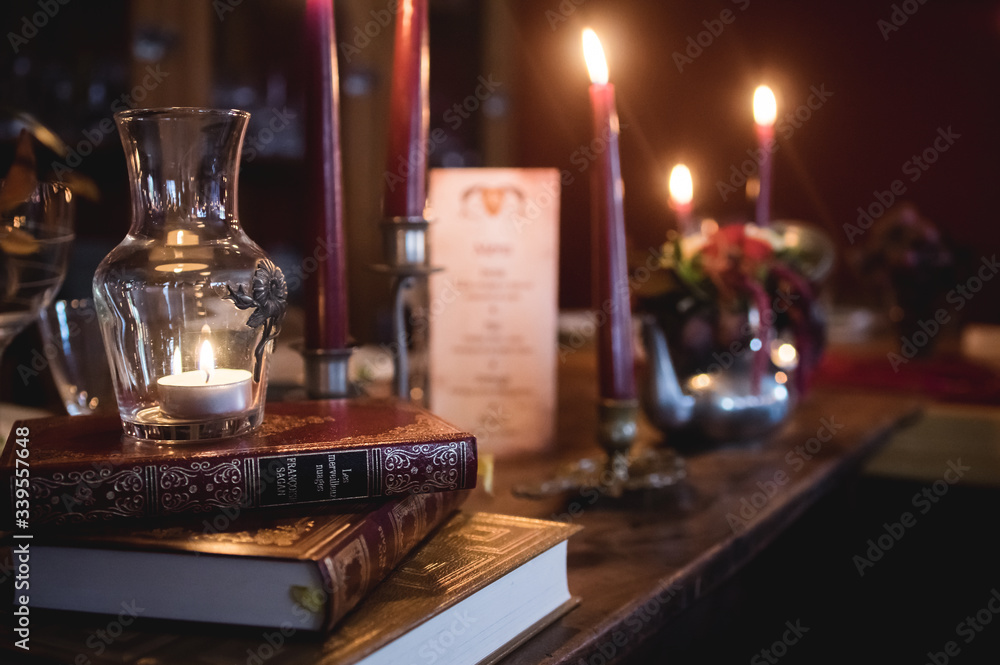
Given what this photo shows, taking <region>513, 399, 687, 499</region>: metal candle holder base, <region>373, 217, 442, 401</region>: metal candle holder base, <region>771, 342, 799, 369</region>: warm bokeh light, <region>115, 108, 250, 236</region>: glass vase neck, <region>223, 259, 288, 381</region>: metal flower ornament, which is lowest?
<region>513, 399, 687, 499</region>: metal candle holder base

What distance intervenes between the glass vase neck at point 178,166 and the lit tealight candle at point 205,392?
78 mm

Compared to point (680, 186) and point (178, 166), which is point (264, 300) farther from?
point (680, 186)

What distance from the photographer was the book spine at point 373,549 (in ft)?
1.32

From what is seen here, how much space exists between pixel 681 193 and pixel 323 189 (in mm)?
550

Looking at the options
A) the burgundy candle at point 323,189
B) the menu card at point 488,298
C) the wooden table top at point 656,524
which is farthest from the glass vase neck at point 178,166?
the menu card at point 488,298

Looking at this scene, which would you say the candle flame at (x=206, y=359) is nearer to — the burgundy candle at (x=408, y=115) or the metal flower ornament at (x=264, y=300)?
the metal flower ornament at (x=264, y=300)

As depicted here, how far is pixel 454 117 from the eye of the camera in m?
3.48

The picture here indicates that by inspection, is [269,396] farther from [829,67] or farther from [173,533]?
[829,67]

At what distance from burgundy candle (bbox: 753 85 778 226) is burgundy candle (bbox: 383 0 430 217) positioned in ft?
1.55

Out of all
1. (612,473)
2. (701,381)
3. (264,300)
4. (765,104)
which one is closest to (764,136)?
(765,104)

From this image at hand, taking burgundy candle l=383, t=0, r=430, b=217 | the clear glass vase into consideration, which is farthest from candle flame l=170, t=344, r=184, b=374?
burgundy candle l=383, t=0, r=430, b=217

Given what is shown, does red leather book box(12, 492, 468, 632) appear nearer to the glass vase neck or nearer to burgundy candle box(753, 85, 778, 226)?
the glass vase neck

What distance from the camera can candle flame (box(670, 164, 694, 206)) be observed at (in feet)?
3.34

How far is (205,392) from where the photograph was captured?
0.49m
